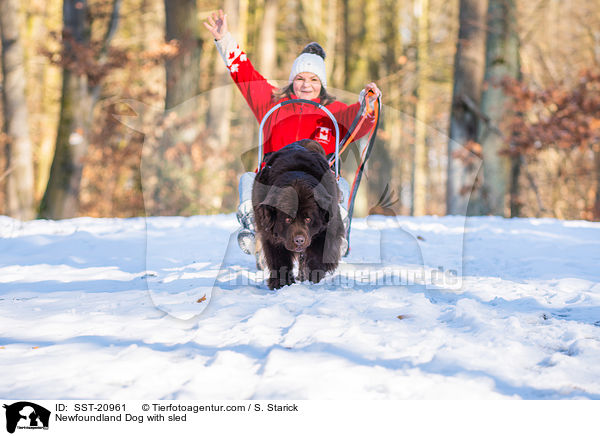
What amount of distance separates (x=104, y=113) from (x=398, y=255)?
1015 cm

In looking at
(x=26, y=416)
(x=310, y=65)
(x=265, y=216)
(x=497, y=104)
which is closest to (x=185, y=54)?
(x=497, y=104)

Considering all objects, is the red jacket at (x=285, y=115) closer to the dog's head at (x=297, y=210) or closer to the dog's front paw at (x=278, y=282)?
the dog's head at (x=297, y=210)

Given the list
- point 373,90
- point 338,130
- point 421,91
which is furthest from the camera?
point 421,91

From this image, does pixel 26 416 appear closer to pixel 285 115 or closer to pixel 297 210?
pixel 297 210

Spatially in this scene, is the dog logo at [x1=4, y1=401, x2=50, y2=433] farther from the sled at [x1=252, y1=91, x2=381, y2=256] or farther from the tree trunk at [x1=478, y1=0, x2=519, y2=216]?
the tree trunk at [x1=478, y1=0, x2=519, y2=216]

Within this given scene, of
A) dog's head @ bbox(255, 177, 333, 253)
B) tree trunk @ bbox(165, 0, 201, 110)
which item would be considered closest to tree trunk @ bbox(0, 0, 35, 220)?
tree trunk @ bbox(165, 0, 201, 110)

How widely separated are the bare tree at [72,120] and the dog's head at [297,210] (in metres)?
7.89

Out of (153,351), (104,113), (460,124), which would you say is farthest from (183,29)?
(153,351)

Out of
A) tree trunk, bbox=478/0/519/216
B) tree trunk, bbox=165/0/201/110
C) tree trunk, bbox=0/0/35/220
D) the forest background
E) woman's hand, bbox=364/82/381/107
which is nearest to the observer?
woman's hand, bbox=364/82/381/107

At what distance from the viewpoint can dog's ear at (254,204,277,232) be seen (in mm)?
3398

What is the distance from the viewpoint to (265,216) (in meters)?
3.43

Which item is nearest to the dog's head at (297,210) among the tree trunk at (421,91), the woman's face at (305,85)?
the woman's face at (305,85)

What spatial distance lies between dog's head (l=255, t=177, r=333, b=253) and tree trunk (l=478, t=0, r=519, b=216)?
784cm

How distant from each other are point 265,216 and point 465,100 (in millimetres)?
8380
